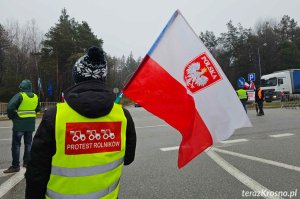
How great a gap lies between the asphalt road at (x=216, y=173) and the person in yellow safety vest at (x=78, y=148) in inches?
95.0

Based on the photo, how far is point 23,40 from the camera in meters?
57.7

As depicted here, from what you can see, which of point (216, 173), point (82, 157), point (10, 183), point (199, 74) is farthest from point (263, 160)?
point (82, 157)

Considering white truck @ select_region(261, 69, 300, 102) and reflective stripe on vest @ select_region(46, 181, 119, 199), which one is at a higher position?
white truck @ select_region(261, 69, 300, 102)

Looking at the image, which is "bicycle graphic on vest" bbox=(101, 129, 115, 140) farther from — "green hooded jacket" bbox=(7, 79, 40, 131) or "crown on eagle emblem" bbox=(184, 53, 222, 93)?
"green hooded jacket" bbox=(7, 79, 40, 131)

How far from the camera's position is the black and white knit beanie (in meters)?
2.30

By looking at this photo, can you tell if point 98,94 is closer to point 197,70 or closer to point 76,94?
point 76,94

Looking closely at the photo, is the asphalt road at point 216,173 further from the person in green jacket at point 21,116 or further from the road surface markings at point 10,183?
the person in green jacket at point 21,116

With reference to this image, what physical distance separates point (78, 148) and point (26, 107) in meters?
4.62

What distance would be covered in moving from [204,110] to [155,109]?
1.67 feet

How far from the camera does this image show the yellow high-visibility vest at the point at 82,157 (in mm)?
2078

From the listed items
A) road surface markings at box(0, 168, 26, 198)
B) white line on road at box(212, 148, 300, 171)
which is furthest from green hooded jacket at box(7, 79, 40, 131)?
white line on road at box(212, 148, 300, 171)

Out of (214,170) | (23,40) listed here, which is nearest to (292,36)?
(23,40)

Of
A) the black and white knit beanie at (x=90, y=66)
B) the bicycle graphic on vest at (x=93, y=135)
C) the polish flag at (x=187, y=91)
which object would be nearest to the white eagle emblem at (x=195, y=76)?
the polish flag at (x=187, y=91)

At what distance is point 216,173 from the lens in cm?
552
